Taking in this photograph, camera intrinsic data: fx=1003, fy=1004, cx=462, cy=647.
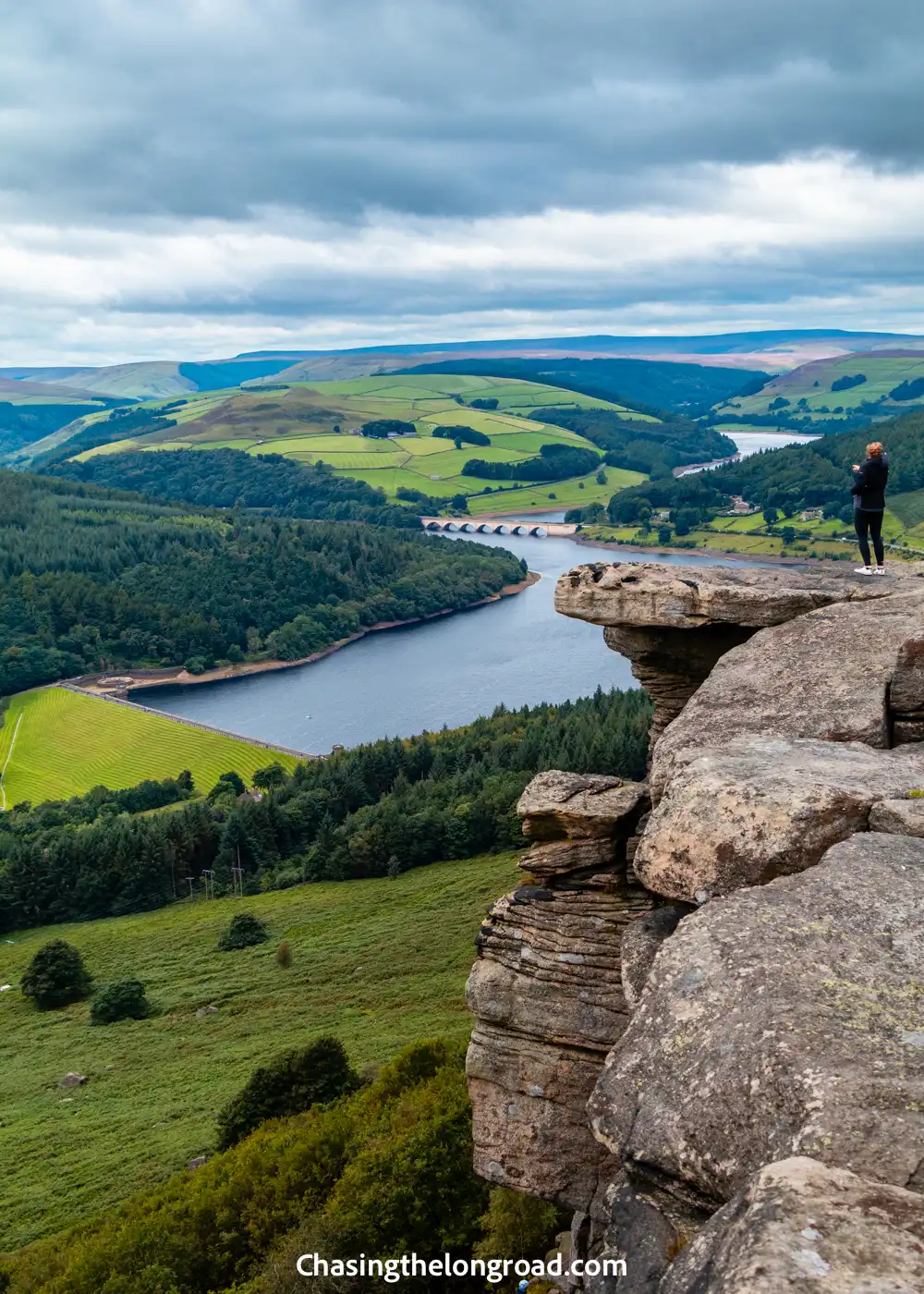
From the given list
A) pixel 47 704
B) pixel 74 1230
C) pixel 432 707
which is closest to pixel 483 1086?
pixel 74 1230

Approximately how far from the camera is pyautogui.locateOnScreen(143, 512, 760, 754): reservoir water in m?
135

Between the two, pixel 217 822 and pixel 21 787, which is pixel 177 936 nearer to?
pixel 217 822

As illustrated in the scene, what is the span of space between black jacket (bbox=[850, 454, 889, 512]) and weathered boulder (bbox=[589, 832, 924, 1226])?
1242cm

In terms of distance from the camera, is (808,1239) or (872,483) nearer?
(808,1239)

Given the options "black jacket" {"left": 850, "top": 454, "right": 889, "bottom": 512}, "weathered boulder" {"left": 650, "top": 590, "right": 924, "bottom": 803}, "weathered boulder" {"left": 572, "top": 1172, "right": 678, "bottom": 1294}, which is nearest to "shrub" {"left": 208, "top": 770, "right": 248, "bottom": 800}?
"black jacket" {"left": 850, "top": 454, "right": 889, "bottom": 512}

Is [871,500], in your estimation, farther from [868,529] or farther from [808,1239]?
[808,1239]

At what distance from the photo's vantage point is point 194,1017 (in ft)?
194

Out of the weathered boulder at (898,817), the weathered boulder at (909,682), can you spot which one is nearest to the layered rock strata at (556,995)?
the weathered boulder at (909,682)

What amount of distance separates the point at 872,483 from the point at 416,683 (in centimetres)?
13108

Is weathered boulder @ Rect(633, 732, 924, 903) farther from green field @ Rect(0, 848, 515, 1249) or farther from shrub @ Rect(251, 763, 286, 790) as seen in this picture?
shrub @ Rect(251, 763, 286, 790)

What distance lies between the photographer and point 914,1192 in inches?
263

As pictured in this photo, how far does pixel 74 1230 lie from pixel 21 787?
10214 centimetres

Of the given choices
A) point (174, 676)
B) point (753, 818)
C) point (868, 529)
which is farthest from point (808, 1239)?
point (174, 676)

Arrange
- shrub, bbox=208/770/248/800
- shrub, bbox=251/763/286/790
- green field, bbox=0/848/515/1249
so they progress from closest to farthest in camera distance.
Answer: green field, bbox=0/848/515/1249 → shrub, bbox=208/770/248/800 → shrub, bbox=251/763/286/790
